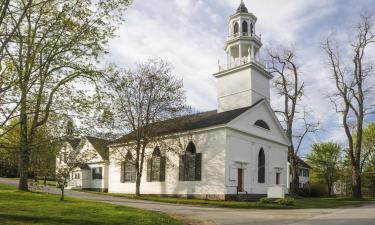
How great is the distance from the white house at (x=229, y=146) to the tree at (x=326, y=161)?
38.1m

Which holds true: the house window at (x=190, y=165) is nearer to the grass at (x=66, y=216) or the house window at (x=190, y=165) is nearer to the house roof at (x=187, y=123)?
the house roof at (x=187, y=123)

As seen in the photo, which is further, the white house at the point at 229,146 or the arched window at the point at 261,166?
the arched window at the point at 261,166

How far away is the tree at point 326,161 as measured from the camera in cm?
7483

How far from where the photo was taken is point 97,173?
47281mm

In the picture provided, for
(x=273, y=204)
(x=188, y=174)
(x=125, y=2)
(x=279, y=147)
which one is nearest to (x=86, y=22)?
(x=125, y=2)

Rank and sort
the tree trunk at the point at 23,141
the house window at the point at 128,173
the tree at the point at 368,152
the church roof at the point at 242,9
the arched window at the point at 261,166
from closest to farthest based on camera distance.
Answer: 1. the tree trunk at the point at 23,141
2. the arched window at the point at 261,166
3. the church roof at the point at 242,9
4. the house window at the point at 128,173
5. the tree at the point at 368,152

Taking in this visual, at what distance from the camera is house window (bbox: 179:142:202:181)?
33.6 m

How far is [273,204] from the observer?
2772cm

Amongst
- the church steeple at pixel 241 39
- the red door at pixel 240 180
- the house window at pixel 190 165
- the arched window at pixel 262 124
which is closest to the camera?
the red door at pixel 240 180

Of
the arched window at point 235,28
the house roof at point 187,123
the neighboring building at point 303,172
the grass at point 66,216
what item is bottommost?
the neighboring building at point 303,172

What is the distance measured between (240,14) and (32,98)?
2921 cm

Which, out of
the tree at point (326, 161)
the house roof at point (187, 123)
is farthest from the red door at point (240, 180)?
the tree at point (326, 161)

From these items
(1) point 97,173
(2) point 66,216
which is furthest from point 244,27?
(2) point 66,216

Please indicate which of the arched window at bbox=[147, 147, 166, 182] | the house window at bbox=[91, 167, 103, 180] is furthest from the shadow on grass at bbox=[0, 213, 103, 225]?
the house window at bbox=[91, 167, 103, 180]
